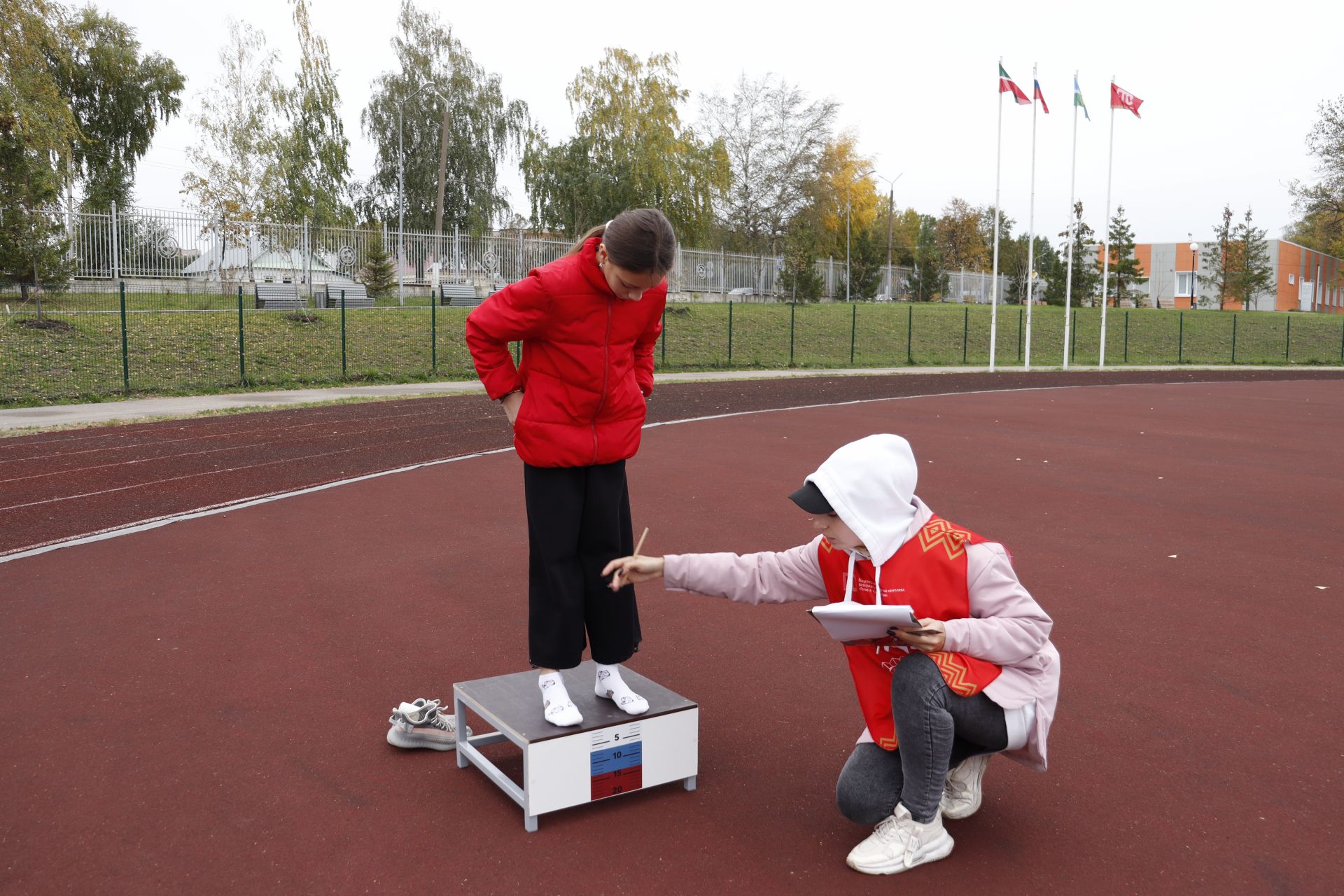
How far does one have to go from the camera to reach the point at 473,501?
328 inches

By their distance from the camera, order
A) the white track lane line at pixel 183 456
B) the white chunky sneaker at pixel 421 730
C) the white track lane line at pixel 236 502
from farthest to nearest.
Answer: the white track lane line at pixel 183 456 < the white track lane line at pixel 236 502 < the white chunky sneaker at pixel 421 730

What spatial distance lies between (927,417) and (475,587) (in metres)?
10.6

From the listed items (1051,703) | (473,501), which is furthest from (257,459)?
(1051,703)

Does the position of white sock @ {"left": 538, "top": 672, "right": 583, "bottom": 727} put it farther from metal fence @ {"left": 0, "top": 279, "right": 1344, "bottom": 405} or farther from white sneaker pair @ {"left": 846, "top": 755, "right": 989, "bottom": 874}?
metal fence @ {"left": 0, "top": 279, "right": 1344, "bottom": 405}

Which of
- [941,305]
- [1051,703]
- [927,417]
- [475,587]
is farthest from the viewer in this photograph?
[941,305]

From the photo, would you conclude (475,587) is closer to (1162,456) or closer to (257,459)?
(257,459)

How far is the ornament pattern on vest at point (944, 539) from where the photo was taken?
114 inches

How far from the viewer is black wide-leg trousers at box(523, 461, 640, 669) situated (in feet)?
11.0

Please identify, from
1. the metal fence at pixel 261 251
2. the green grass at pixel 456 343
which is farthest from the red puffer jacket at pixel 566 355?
the metal fence at pixel 261 251

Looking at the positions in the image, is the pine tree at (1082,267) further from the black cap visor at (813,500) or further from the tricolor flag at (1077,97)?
the black cap visor at (813,500)

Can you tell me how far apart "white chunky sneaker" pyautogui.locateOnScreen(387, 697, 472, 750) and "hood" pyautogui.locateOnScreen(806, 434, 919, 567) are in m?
1.69

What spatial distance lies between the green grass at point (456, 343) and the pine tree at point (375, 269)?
233 cm

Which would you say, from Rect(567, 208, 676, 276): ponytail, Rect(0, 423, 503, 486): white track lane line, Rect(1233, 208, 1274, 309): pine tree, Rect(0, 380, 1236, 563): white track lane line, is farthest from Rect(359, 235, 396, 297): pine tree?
Rect(1233, 208, 1274, 309): pine tree

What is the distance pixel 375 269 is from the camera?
29125 mm
